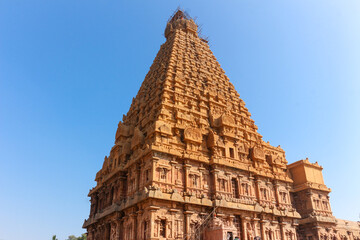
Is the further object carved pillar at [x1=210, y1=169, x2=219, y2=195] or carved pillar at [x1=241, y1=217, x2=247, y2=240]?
carved pillar at [x1=210, y1=169, x2=219, y2=195]

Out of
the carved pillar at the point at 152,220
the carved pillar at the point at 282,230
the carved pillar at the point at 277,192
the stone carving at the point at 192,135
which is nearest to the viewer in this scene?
the carved pillar at the point at 152,220

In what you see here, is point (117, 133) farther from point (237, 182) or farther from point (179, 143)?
point (237, 182)

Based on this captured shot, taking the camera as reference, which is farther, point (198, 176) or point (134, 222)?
point (198, 176)

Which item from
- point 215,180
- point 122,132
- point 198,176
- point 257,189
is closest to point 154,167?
point 198,176

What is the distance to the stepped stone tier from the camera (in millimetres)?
24844

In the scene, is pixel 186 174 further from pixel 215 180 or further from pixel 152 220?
pixel 152 220

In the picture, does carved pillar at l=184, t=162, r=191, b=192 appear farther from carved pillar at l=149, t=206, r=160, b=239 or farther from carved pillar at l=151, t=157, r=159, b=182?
carved pillar at l=149, t=206, r=160, b=239

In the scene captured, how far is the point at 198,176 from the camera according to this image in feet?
90.8

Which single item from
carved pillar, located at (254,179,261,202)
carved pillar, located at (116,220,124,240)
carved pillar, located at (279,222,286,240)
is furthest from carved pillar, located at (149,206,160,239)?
carved pillar, located at (279,222,286,240)

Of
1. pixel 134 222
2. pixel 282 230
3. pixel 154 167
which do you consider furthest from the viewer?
pixel 282 230

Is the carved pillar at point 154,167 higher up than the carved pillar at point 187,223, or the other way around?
the carved pillar at point 154,167

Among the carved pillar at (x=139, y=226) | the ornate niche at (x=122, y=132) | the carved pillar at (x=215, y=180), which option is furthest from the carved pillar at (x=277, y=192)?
the ornate niche at (x=122, y=132)

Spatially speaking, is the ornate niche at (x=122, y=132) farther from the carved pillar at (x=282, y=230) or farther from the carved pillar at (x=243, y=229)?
the carved pillar at (x=282, y=230)

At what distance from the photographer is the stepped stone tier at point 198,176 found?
24.8m
